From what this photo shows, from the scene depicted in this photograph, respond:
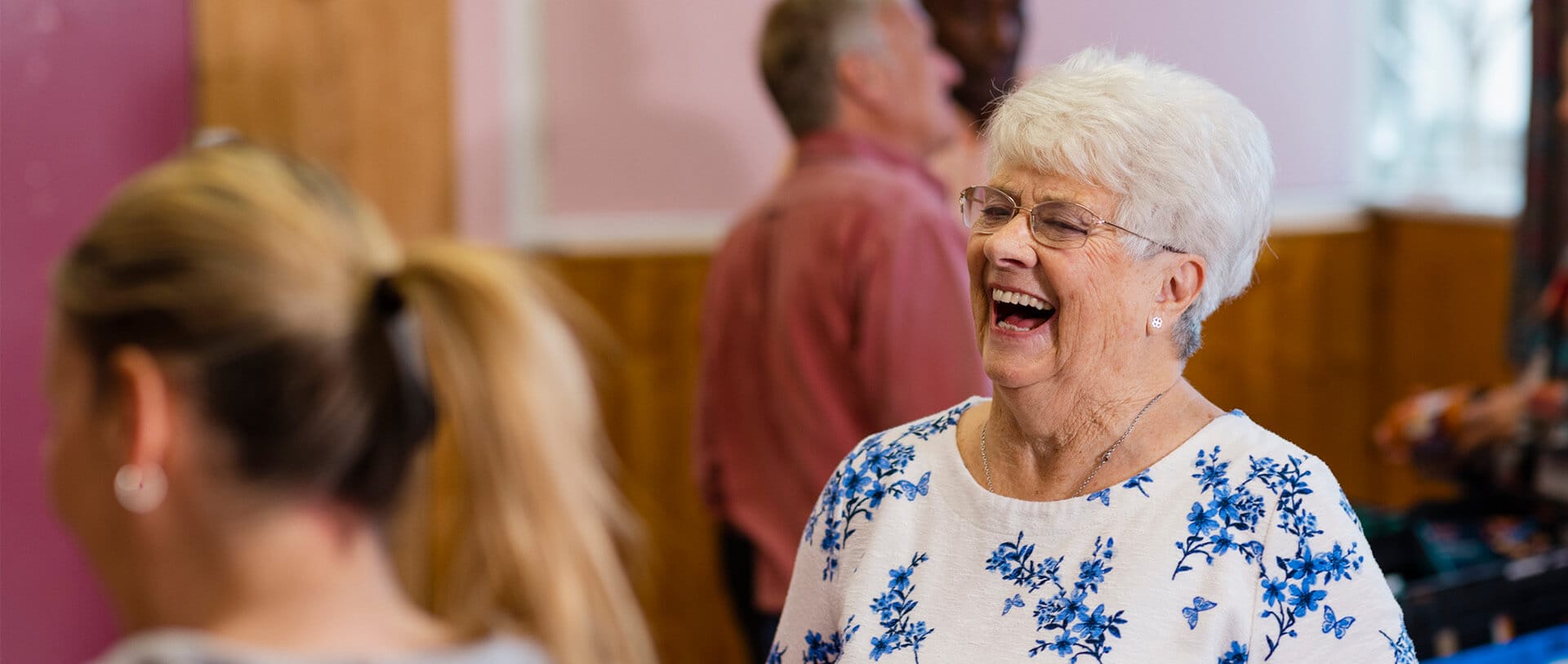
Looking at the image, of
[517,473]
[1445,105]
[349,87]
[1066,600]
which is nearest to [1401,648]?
[1066,600]

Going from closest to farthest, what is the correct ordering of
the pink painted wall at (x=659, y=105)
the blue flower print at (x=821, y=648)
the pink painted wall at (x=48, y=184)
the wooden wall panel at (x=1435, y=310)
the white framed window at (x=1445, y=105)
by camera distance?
the blue flower print at (x=821, y=648)
the pink painted wall at (x=48, y=184)
the pink painted wall at (x=659, y=105)
the wooden wall panel at (x=1435, y=310)
the white framed window at (x=1445, y=105)

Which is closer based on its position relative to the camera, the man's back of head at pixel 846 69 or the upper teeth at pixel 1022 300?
the upper teeth at pixel 1022 300

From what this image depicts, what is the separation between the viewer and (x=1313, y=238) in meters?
4.16

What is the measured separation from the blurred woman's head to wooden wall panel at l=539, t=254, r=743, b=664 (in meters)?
2.47

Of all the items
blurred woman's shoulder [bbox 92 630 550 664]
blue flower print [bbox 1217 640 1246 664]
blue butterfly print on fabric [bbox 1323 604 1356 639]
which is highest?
blurred woman's shoulder [bbox 92 630 550 664]

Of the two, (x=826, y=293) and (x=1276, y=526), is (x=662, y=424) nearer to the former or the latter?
(x=826, y=293)

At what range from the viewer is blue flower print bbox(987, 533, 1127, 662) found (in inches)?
57.1

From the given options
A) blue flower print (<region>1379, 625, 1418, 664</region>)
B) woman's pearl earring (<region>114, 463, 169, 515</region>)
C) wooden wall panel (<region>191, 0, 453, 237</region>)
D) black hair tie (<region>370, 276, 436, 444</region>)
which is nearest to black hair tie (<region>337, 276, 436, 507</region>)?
black hair tie (<region>370, 276, 436, 444</region>)

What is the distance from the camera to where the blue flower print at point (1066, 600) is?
57.1 inches

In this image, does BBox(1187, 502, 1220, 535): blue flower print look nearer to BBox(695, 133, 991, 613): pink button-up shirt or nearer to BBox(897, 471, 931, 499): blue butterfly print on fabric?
BBox(897, 471, 931, 499): blue butterfly print on fabric

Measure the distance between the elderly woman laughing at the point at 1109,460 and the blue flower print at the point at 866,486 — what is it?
13mm

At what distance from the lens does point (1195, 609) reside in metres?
1.43

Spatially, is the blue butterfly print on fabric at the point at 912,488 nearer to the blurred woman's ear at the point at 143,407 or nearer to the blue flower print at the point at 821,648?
the blue flower print at the point at 821,648

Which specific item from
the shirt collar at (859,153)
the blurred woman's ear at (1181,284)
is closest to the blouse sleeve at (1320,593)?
the blurred woman's ear at (1181,284)
